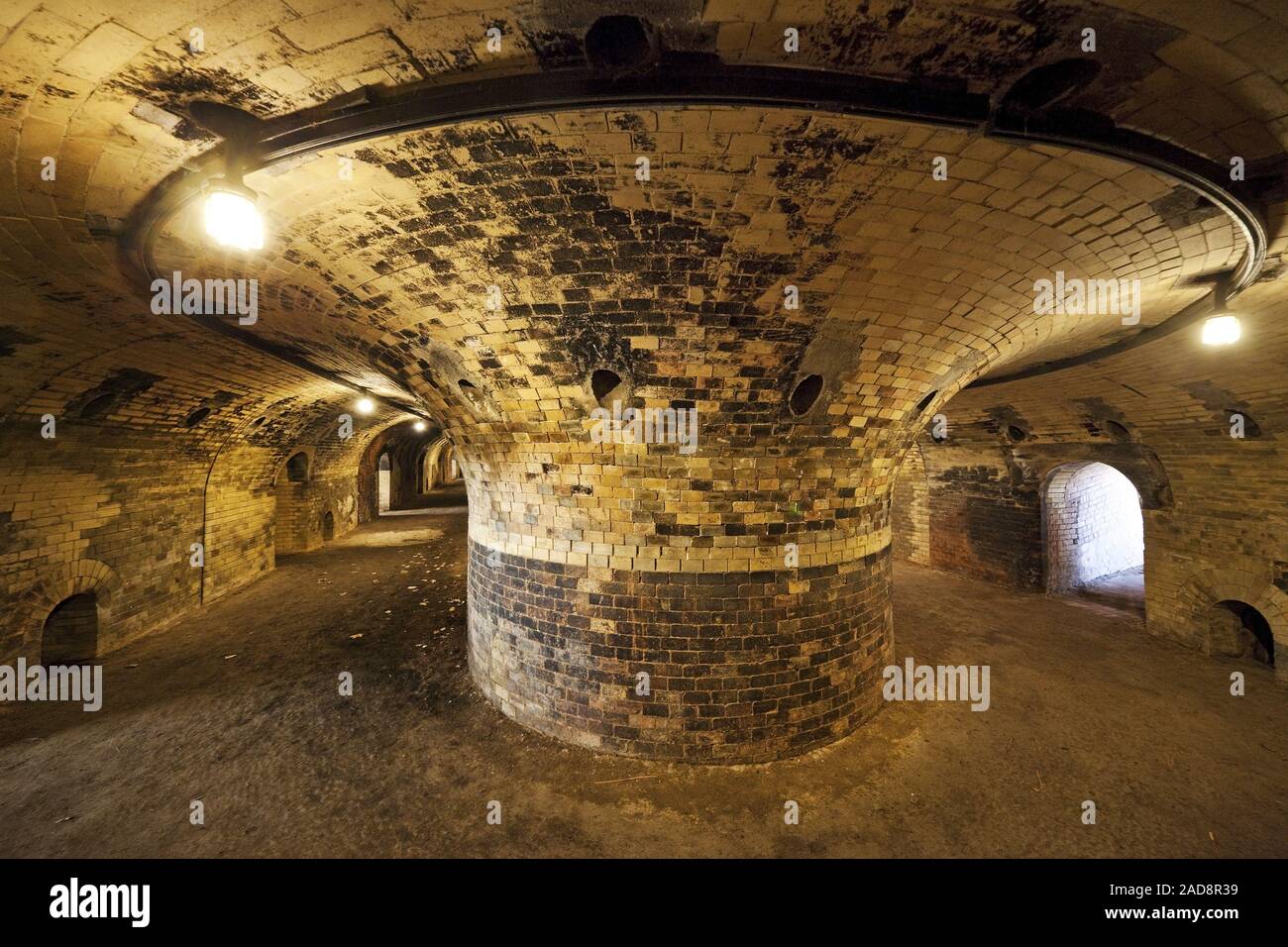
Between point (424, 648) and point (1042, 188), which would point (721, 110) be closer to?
point (1042, 188)

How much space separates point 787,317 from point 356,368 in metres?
5.94

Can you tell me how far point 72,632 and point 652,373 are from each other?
31.7 ft

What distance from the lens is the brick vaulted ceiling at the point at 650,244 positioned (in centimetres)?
229

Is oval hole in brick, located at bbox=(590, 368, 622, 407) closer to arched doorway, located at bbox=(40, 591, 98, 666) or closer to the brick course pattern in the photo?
the brick course pattern

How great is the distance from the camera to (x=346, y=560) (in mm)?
13203

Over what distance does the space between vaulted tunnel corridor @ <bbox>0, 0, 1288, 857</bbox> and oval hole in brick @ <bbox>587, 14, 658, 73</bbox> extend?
25mm

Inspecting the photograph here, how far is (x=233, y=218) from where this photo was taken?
268 cm

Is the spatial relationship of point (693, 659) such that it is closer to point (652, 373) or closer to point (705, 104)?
point (652, 373)

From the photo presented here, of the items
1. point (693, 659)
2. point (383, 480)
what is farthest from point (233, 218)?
point (383, 480)

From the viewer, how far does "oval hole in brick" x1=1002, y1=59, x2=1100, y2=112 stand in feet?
7.82

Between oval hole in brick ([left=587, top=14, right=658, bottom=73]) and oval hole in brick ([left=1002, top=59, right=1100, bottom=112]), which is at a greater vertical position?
oval hole in brick ([left=587, top=14, right=658, bottom=73])

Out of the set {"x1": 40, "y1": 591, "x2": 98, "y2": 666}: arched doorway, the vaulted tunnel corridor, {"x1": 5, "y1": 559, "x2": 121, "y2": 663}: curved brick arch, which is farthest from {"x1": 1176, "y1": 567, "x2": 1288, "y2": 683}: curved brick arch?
{"x1": 40, "y1": 591, "x2": 98, "y2": 666}: arched doorway

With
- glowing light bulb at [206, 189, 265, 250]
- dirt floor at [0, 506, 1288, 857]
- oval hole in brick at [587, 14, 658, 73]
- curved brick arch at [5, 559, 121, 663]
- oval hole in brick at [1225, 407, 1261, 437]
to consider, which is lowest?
dirt floor at [0, 506, 1288, 857]

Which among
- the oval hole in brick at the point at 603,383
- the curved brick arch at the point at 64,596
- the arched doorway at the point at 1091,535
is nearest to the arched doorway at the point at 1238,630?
the arched doorway at the point at 1091,535
